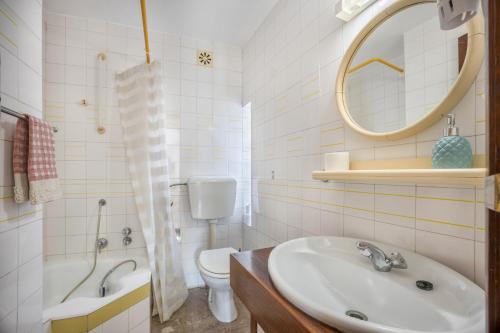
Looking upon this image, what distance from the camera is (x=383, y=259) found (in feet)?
2.62

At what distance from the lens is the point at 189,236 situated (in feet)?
7.28

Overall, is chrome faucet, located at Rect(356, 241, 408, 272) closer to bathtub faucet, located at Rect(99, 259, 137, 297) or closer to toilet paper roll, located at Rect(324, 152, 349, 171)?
toilet paper roll, located at Rect(324, 152, 349, 171)

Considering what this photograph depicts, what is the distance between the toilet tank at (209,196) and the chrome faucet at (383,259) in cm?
142

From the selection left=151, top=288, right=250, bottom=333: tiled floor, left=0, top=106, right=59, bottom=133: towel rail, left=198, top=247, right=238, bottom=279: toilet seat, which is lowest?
left=151, top=288, right=250, bottom=333: tiled floor

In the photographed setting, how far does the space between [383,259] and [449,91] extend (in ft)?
1.94

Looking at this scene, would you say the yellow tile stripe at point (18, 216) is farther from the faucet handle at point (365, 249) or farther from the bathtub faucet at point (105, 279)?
the faucet handle at point (365, 249)

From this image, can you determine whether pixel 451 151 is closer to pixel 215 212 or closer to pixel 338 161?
pixel 338 161

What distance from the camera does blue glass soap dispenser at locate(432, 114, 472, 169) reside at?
68 cm

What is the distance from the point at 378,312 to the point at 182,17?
2309mm

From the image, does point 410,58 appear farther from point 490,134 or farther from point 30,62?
point 30,62

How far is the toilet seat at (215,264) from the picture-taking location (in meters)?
1.62

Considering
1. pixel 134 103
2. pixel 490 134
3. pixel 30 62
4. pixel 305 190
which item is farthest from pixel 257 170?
pixel 490 134

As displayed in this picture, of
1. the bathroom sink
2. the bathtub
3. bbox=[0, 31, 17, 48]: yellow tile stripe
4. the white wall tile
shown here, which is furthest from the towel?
the white wall tile

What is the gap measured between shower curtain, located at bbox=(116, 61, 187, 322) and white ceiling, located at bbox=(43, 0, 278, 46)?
48 centimetres
